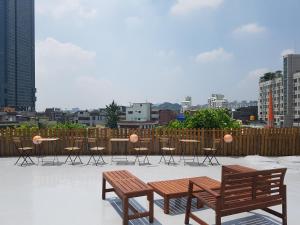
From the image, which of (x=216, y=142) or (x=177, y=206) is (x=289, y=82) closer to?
(x=216, y=142)

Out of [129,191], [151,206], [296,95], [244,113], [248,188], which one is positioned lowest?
[151,206]

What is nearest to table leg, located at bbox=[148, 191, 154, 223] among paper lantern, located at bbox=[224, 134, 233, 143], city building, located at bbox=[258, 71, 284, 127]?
paper lantern, located at bbox=[224, 134, 233, 143]

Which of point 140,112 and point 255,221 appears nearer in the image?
point 255,221

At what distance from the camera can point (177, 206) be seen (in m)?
6.27

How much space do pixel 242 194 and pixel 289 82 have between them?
12161 centimetres

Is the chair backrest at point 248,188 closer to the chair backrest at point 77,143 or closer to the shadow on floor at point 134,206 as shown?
the shadow on floor at point 134,206

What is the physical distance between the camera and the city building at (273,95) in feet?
401

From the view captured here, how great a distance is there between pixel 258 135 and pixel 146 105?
372 ft

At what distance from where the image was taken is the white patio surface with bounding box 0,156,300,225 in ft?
18.2

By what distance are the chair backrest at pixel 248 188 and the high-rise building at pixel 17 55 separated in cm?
16054

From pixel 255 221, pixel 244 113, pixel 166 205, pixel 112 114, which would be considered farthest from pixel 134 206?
pixel 244 113

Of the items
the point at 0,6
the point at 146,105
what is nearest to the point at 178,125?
the point at 146,105

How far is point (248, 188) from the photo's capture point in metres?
4.98

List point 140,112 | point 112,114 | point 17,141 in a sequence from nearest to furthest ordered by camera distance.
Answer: point 17,141 → point 112,114 → point 140,112
